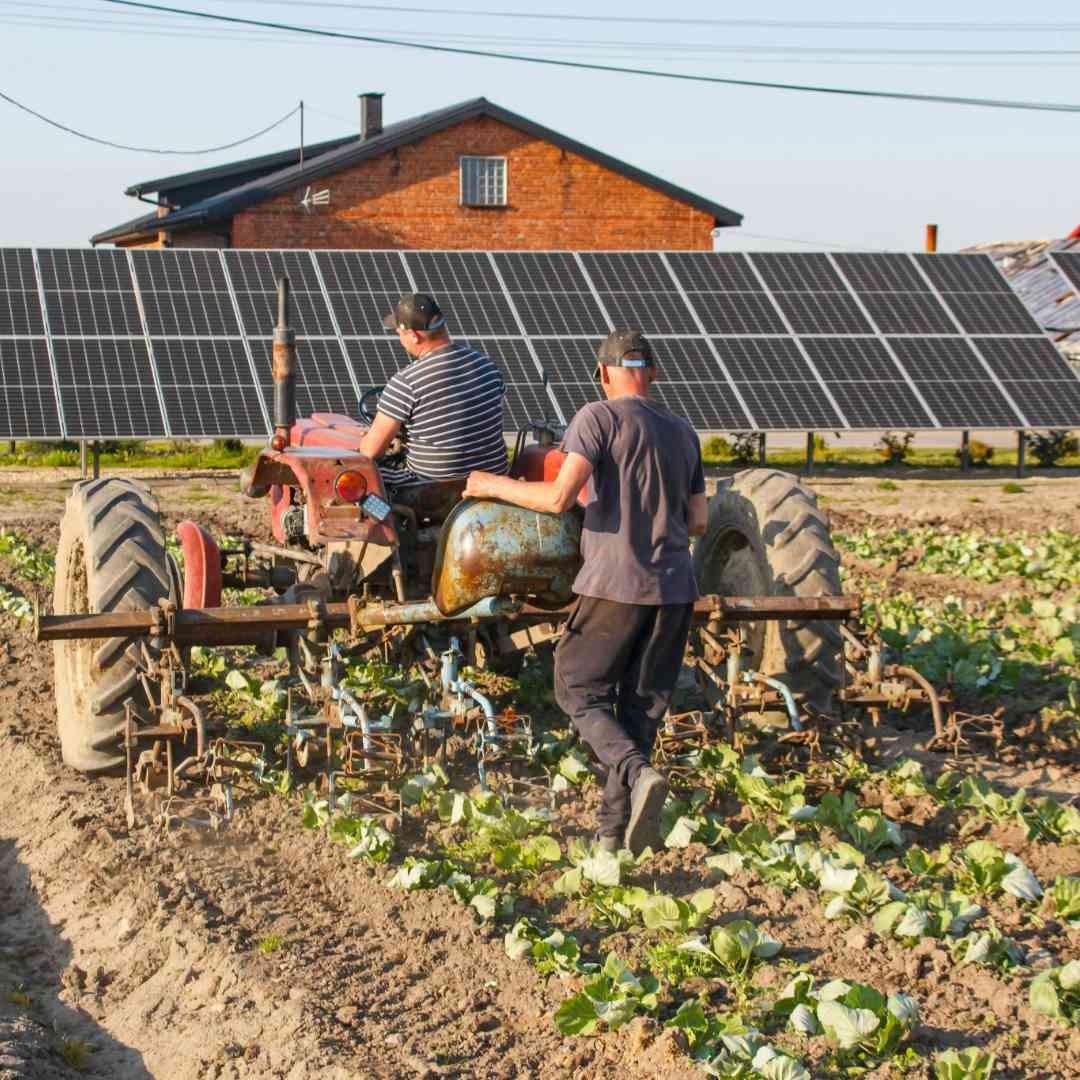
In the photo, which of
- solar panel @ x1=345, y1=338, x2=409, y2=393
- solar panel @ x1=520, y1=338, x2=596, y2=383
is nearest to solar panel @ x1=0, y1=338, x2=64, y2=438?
solar panel @ x1=345, y1=338, x2=409, y2=393

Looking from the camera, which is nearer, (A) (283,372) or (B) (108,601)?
(B) (108,601)

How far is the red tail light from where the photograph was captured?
23.0 ft

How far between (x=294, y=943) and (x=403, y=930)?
0.34 metres

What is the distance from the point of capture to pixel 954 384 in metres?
21.5

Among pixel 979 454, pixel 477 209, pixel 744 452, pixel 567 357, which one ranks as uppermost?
pixel 477 209

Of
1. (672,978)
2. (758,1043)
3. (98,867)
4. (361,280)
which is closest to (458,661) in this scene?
(98,867)

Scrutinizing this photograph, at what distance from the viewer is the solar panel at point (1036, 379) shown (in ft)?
69.6

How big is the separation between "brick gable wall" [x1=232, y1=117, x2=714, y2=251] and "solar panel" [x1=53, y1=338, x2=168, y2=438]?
483 inches

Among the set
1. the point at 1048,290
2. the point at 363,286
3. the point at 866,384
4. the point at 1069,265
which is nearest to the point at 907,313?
the point at 866,384

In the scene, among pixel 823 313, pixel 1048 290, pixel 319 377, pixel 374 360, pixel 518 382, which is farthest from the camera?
pixel 1048 290

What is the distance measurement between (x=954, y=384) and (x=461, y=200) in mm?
14178

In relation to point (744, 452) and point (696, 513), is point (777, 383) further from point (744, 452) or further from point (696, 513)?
point (696, 513)

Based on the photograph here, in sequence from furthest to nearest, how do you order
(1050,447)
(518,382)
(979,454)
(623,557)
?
(979,454)
(1050,447)
(518,382)
(623,557)

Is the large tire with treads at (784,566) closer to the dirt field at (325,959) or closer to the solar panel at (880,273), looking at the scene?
the dirt field at (325,959)
